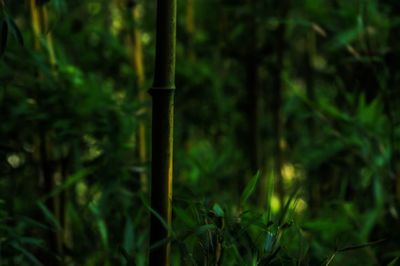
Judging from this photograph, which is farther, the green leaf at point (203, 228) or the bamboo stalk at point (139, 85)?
the bamboo stalk at point (139, 85)

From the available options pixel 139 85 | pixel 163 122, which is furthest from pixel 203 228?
pixel 139 85

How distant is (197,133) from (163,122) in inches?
74.5

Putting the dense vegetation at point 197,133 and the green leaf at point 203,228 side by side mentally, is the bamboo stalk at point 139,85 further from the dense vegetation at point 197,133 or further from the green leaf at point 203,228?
the green leaf at point 203,228

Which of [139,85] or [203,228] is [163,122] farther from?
[139,85]

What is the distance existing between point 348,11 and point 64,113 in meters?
0.90

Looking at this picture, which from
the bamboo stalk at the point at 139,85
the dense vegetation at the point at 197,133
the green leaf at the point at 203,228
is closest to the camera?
the green leaf at the point at 203,228

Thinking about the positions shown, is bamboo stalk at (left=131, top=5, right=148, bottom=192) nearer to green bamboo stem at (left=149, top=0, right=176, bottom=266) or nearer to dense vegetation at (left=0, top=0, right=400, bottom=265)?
dense vegetation at (left=0, top=0, right=400, bottom=265)

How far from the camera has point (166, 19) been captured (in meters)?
0.94

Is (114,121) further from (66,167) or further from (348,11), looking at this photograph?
(348,11)

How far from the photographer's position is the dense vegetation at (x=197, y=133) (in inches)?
49.9

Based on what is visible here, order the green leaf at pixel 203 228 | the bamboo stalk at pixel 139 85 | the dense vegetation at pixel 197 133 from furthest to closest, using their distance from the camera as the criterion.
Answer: the bamboo stalk at pixel 139 85 → the dense vegetation at pixel 197 133 → the green leaf at pixel 203 228

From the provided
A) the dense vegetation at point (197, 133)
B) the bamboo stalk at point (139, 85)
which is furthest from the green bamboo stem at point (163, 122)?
the bamboo stalk at point (139, 85)

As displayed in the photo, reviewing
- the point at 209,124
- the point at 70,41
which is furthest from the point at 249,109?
the point at 70,41

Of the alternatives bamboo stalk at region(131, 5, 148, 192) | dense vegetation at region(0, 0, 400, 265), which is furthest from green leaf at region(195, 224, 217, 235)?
bamboo stalk at region(131, 5, 148, 192)
